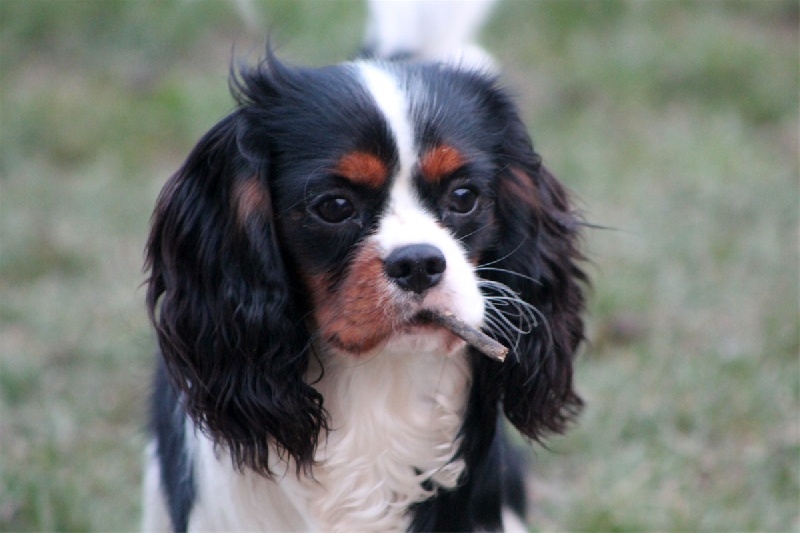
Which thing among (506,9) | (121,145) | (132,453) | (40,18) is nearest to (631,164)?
(506,9)

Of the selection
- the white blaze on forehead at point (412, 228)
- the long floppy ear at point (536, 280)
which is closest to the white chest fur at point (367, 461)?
the long floppy ear at point (536, 280)

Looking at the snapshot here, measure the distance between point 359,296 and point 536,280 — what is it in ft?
1.54

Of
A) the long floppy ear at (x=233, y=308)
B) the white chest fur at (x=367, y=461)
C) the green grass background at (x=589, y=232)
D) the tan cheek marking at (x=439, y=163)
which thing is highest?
the tan cheek marking at (x=439, y=163)

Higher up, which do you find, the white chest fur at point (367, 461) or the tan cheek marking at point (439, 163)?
the tan cheek marking at point (439, 163)

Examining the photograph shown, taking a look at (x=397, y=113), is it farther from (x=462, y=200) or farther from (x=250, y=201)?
(x=250, y=201)

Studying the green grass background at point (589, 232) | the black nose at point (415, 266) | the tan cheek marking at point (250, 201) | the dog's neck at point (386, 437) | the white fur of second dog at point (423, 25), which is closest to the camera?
the black nose at point (415, 266)

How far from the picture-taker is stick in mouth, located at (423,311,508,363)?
2.13 metres

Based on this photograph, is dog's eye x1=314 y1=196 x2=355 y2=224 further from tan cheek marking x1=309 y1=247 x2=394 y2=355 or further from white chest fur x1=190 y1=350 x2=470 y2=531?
white chest fur x1=190 y1=350 x2=470 y2=531

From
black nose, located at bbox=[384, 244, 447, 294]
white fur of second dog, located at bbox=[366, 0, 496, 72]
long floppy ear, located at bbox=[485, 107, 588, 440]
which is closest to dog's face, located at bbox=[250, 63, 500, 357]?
black nose, located at bbox=[384, 244, 447, 294]

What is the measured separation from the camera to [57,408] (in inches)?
150

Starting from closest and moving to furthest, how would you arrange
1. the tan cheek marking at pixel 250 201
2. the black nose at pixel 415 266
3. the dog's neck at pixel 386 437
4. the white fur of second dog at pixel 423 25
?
1. the black nose at pixel 415 266
2. the tan cheek marking at pixel 250 201
3. the dog's neck at pixel 386 437
4. the white fur of second dog at pixel 423 25

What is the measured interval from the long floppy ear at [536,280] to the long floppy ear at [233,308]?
434 millimetres

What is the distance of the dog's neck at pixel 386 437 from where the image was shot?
7.77 feet

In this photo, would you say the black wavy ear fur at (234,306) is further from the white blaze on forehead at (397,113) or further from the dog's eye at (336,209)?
the white blaze on forehead at (397,113)
